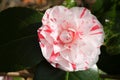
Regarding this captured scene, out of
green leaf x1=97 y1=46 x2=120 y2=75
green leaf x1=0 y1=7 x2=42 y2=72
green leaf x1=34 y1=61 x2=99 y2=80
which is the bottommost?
Result: green leaf x1=97 y1=46 x2=120 y2=75

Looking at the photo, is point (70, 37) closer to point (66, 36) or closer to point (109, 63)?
point (66, 36)

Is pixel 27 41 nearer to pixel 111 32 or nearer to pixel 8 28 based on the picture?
pixel 8 28

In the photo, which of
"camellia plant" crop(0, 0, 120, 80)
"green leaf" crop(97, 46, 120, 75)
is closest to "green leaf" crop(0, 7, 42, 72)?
"camellia plant" crop(0, 0, 120, 80)

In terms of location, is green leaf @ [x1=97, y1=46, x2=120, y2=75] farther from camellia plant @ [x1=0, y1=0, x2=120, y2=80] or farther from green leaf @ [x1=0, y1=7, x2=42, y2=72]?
green leaf @ [x1=0, y1=7, x2=42, y2=72]

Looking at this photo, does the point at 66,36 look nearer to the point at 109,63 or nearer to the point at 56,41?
the point at 56,41

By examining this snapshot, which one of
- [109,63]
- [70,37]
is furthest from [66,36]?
[109,63]

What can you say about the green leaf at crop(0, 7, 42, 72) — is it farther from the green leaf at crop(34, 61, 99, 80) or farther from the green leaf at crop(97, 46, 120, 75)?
the green leaf at crop(97, 46, 120, 75)

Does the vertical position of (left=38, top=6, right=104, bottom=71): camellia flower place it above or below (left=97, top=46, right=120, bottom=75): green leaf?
above

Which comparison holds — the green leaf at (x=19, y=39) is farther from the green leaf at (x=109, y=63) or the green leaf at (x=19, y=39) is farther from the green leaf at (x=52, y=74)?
the green leaf at (x=109, y=63)
